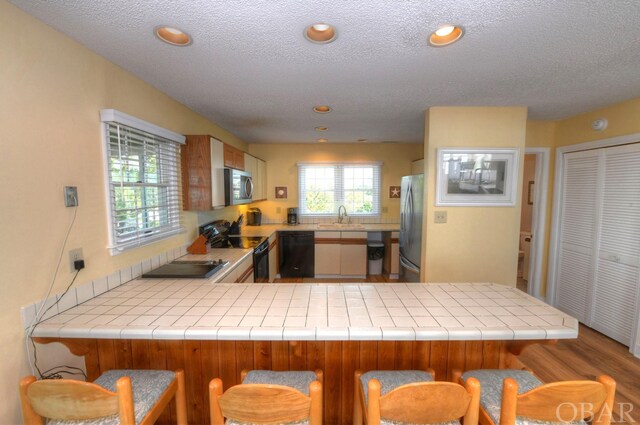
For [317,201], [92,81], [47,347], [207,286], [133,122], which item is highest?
[92,81]

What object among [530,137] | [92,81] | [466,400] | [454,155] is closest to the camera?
[466,400]

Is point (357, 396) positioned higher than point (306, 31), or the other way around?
point (306, 31)

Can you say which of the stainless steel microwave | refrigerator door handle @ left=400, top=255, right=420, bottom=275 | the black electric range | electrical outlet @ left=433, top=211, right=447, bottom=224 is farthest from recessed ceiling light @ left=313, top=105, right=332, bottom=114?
refrigerator door handle @ left=400, top=255, right=420, bottom=275

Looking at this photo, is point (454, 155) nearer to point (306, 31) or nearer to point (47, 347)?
point (306, 31)

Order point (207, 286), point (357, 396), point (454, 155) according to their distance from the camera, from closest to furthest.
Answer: point (357, 396) < point (207, 286) < point (454, 155)

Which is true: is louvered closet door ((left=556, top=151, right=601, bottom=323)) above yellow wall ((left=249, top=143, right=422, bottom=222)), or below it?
below

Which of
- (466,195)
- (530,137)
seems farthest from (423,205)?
(530,137)

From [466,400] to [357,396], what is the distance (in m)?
0.55

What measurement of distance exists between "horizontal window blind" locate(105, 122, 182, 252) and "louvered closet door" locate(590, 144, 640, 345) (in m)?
4.18

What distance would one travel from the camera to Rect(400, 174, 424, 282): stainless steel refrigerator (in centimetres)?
295

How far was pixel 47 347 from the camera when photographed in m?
1.37

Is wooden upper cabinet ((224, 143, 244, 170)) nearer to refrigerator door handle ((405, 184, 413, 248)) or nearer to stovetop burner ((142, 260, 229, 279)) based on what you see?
stovetop burner ((142, 260, 229, 279))

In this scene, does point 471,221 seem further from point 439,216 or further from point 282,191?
point 282,191

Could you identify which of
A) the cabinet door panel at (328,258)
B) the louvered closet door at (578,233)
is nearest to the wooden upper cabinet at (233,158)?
the cabinet door panel at (328,258)
